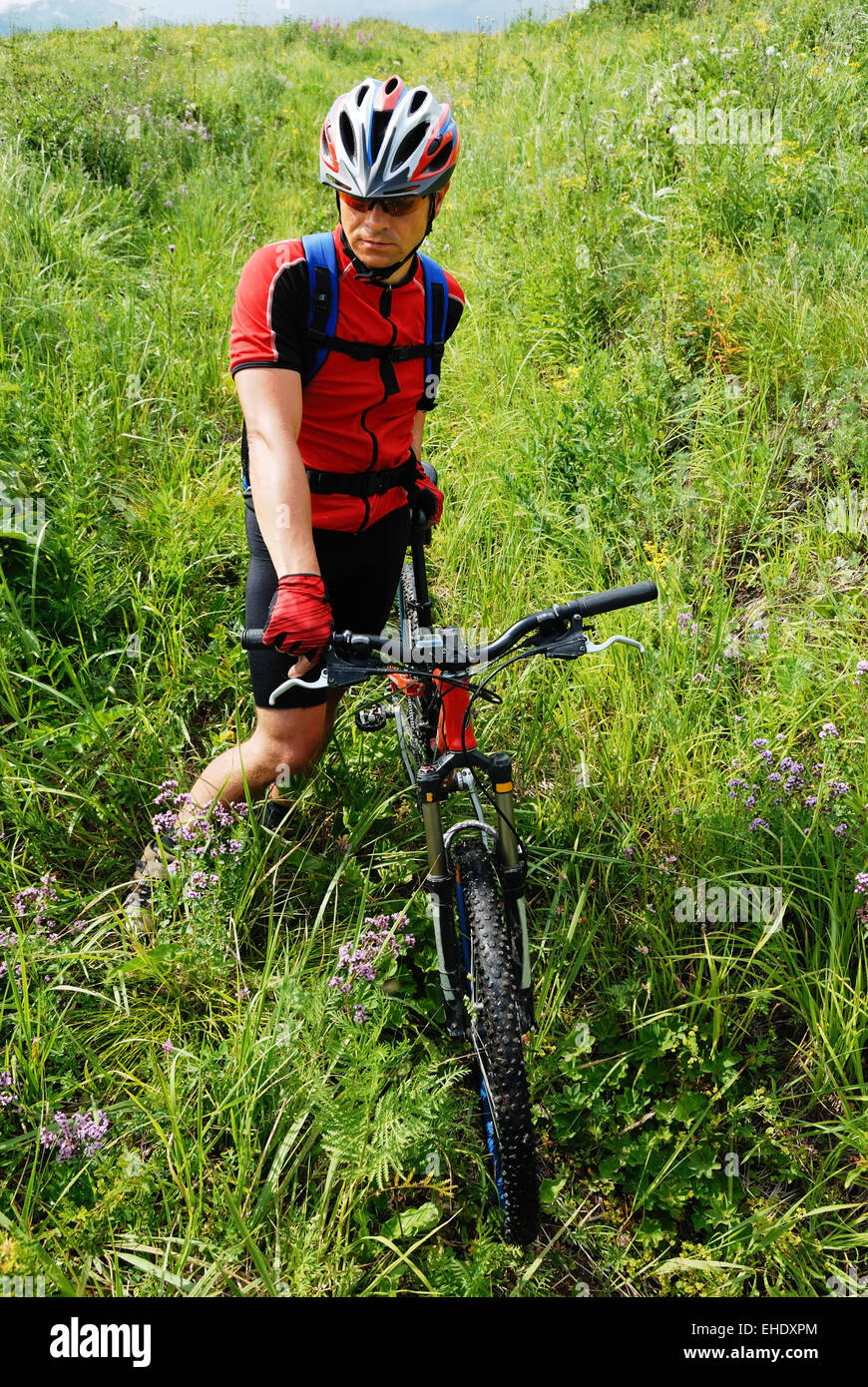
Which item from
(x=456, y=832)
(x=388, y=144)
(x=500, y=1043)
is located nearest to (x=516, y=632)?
(x=456, y=832)

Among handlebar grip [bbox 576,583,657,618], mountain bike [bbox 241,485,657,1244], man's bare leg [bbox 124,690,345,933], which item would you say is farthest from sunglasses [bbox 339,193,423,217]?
man's bare leg [bbox 124,690,345,933]

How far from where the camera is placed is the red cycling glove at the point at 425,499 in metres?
3.07

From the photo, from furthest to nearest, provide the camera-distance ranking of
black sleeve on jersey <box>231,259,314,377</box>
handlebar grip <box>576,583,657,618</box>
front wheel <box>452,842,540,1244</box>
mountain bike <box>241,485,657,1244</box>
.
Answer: black sleeve on jersey <box>231,259,314,377</box>
front wheel <box>452,842,540,1244</box>
mountain bike <box>241,485,657,1244</box>
handlebar grip <box>576,583,657,618</box>

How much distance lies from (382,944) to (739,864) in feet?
4.18

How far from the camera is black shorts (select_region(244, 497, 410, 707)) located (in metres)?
2.83

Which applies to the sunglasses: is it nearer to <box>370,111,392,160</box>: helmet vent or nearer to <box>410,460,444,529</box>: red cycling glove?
<box>370,111,392,160</box>: helmet vent

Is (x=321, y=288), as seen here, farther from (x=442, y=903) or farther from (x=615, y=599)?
(x=442, y=903)

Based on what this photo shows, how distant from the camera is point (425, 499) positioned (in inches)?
121

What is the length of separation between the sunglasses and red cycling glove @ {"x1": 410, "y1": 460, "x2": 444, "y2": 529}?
886mm

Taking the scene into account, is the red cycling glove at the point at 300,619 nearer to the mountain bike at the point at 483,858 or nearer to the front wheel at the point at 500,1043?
the mountain bike at the point at 483,858

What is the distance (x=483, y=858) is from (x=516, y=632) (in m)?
0.74

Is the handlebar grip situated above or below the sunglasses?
below

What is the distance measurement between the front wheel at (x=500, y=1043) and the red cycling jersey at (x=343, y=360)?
129 centimetres

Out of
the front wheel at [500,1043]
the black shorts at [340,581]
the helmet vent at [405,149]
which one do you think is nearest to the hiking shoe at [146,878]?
the black shorts at [340,581]
